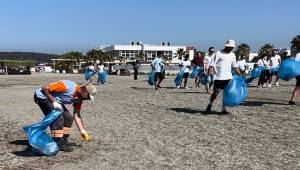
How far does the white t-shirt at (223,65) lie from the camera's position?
1152 centimetres

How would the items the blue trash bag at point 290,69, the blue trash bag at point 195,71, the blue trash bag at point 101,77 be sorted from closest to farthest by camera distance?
the blue trash bag at point 290,69, the blue trash bag at point 195,71, the blue trash bag at point 101,77

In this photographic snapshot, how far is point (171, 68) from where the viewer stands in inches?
3492

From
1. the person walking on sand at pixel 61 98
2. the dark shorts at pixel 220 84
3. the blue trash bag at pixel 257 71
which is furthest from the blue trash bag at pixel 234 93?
the blue trash bag at pixel 257 71

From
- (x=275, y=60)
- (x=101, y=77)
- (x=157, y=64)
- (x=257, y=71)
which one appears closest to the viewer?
(x=157, y=64)

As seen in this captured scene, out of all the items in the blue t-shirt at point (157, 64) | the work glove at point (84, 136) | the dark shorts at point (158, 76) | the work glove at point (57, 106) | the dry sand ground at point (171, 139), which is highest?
the blue t-shirt at point (157, 64)

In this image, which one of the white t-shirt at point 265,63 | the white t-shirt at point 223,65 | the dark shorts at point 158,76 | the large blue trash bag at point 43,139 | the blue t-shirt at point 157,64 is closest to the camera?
the large blue trash bag at point 43,139

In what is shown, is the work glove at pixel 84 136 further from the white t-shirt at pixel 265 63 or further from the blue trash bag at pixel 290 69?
the white t-shirt at pixel 265 63

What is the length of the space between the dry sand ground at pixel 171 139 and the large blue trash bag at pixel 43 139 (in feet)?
0.47

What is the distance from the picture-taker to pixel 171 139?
866cm

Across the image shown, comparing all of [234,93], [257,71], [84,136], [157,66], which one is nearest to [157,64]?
[157,66]

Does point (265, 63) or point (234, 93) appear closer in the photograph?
point (234, 93)

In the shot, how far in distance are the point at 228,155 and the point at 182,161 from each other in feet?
2.55

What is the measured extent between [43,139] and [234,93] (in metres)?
5.18

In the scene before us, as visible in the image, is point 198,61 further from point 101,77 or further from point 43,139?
point 43,139
